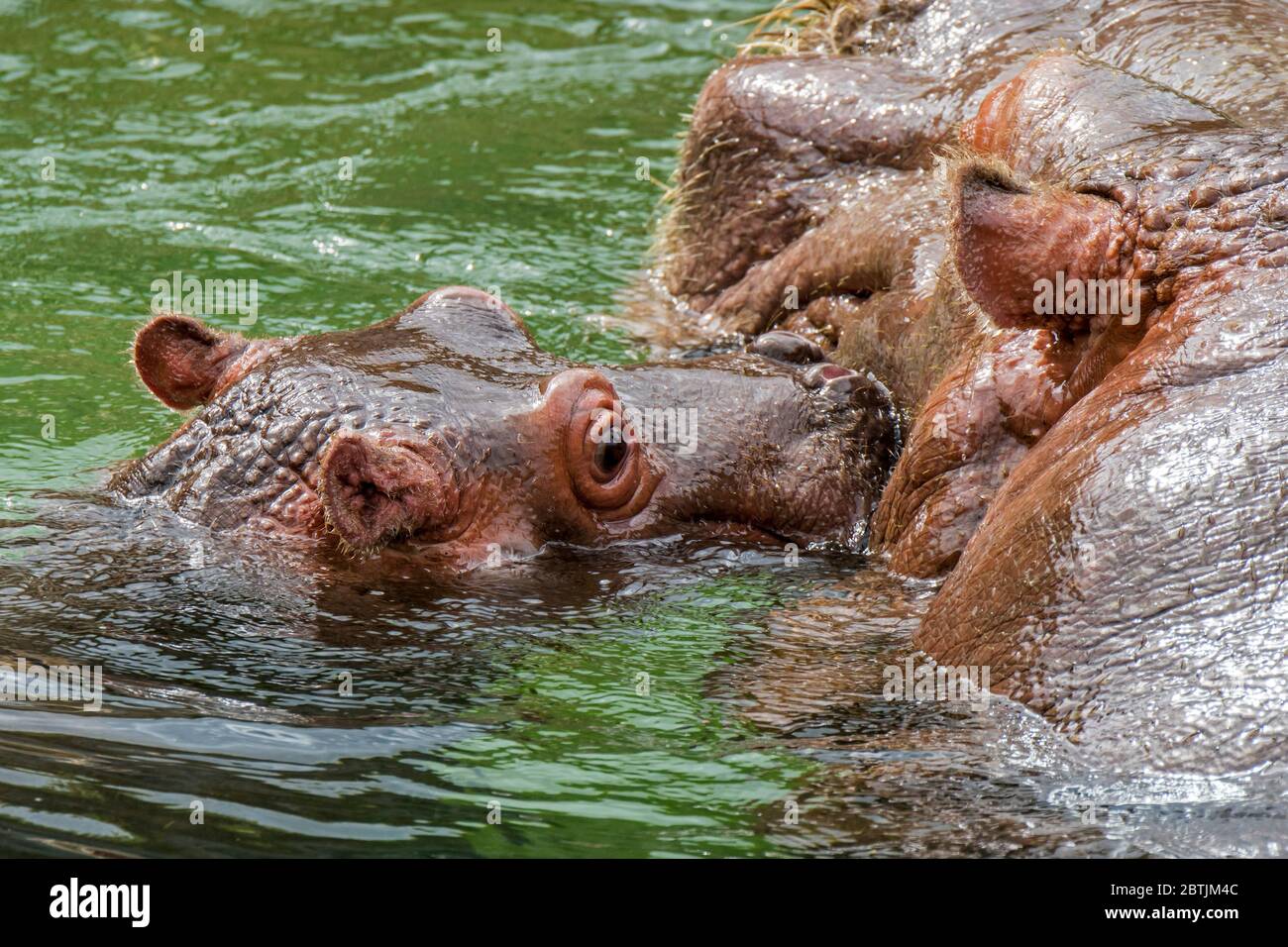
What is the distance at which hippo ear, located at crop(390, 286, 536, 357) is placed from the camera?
5.76 m

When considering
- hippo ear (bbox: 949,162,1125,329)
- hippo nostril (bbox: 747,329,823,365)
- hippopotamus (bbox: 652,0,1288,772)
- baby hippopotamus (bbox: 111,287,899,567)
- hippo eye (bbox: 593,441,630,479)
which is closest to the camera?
hippopotamus (bbox: 652,0,1288,772)

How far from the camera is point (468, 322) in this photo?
5.86 m

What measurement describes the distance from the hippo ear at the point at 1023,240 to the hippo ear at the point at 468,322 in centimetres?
170

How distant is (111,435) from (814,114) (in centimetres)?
301

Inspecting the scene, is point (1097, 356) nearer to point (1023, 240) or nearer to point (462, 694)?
point (1023, 240)

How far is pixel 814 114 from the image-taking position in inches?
281

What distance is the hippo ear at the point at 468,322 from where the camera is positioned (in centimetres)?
576

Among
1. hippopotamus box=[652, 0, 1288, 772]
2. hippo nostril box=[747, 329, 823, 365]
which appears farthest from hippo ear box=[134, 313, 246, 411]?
hippopotamus box=[652, 0, 1288, 772]

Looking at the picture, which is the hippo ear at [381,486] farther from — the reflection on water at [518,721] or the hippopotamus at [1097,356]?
the hippopotamus at [1097,356]

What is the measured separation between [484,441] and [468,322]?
2.06ft

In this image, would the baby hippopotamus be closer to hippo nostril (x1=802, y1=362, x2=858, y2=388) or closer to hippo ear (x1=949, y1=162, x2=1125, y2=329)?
hippo nostril (x1=802, y1=362, x2=858, y2=388)

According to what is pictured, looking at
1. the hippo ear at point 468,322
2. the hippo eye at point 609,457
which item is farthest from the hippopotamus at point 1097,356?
the hippo ear at point 468,322

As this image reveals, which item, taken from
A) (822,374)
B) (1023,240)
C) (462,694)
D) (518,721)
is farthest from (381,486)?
(1023,240)

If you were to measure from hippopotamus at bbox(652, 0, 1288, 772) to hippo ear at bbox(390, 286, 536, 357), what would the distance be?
124cm
